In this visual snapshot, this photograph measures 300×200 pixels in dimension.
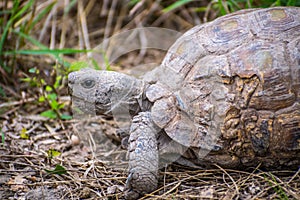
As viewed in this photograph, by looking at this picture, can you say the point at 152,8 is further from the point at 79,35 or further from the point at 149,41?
the point at 79,35

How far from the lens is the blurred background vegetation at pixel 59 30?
4.48 metres

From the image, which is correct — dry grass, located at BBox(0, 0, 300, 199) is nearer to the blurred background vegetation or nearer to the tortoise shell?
the blurred background vegetation

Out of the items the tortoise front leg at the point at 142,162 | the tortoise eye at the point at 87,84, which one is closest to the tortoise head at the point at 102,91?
the tortoise eye at the point at 87,84

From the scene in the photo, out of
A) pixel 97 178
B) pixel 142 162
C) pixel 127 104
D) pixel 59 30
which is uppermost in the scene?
pixel 59 30

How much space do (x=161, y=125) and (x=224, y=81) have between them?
1.98 feet

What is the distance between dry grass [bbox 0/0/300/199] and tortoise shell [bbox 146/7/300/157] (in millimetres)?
300

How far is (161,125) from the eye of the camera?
10.1 ft

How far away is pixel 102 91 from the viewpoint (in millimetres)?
3410

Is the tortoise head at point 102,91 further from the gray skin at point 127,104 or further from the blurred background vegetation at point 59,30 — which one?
the blurred background vegetation at point 59,30

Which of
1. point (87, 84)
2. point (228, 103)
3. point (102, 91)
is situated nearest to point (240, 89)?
point (228, 103)

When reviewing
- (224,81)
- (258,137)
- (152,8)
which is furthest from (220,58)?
(152,8)

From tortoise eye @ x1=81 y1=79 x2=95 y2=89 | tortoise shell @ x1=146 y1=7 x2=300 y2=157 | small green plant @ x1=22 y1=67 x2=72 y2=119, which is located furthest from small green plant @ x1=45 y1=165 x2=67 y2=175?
small green plant @ x1=22 y1=67 x2=72 y2=119

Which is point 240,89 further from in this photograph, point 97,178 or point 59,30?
point 59,30

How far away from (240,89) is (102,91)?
1.20 meters
